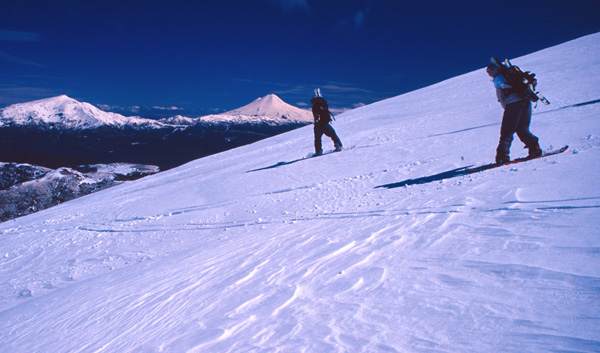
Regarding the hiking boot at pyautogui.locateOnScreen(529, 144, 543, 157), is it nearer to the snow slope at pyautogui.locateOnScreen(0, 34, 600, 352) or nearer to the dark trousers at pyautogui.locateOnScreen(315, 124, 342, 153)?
the snow slope at pyautogui.locateOnScreen(0, 34, 600, 352)

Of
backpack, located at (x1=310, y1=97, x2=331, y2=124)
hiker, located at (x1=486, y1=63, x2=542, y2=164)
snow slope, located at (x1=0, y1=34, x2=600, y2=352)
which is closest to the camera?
snow slope, located at (x1=0, y1=34, x2=600, y2=352)

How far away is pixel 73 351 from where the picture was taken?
89.6 inches

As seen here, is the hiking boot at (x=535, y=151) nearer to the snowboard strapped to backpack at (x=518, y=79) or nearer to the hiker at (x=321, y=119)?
the snowboard strapped to backpack at (x=518, y=79)

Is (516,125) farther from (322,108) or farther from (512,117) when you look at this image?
(322,108)

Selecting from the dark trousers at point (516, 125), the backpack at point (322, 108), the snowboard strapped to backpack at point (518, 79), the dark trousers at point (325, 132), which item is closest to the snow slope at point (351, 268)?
the dark trousers at point (516, 125)

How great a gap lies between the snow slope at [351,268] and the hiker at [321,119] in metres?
3.40

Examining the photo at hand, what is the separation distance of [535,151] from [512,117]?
2.14ft

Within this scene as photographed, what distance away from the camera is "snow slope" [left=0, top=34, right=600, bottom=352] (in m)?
1.60

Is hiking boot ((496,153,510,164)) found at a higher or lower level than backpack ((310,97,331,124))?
lower

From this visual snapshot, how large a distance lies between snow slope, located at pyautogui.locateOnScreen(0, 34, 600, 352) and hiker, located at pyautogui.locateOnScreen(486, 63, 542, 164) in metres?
0.56

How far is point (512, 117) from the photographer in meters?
5.16

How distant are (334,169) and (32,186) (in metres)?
38.1

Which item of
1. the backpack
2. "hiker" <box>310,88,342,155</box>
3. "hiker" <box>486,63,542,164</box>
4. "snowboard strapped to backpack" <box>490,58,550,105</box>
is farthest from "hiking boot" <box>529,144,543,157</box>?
the backpack

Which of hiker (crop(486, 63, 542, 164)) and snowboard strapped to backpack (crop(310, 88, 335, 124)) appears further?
snowboard strapped to backpack (crop(310, 88, 335, 124))
